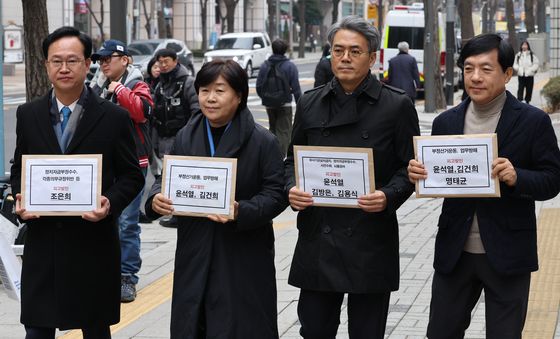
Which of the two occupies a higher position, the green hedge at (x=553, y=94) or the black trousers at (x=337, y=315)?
the green hedge at (x=553, y=94)

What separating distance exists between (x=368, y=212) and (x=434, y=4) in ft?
81.5

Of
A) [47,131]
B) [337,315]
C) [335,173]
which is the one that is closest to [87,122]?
[47,131]

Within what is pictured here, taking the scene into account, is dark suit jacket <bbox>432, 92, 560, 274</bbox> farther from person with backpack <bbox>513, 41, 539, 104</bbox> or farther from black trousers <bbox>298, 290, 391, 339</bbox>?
person with backpack <bbox>513, 41, 539, 104</bbox>

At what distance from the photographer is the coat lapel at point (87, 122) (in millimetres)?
5316

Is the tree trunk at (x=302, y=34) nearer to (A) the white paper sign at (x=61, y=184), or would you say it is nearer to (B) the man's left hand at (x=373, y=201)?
(A) the white paper sign at (x=61, y=184)

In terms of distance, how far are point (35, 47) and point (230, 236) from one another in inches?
273

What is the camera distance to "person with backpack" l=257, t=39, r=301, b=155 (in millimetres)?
15953

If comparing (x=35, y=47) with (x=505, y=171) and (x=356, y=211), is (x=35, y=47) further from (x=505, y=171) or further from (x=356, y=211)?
(x=505, y=171)

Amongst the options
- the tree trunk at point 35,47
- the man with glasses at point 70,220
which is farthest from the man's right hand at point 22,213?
the tree trunk at point 35,47

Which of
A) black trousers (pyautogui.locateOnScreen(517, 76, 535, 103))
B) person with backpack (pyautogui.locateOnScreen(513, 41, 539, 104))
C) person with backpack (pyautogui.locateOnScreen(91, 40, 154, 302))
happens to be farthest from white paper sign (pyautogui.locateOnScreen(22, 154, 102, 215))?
black trousers (pyautogui.locateOnScreen(517, 76, 535, 103))

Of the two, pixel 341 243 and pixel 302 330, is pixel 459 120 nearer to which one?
pixel 341 243

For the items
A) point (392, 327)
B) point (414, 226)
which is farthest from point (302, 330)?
point (414, 226)

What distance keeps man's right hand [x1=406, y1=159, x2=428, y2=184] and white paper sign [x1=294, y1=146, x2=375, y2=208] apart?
6.6 inches

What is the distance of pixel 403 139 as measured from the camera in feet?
16.9
